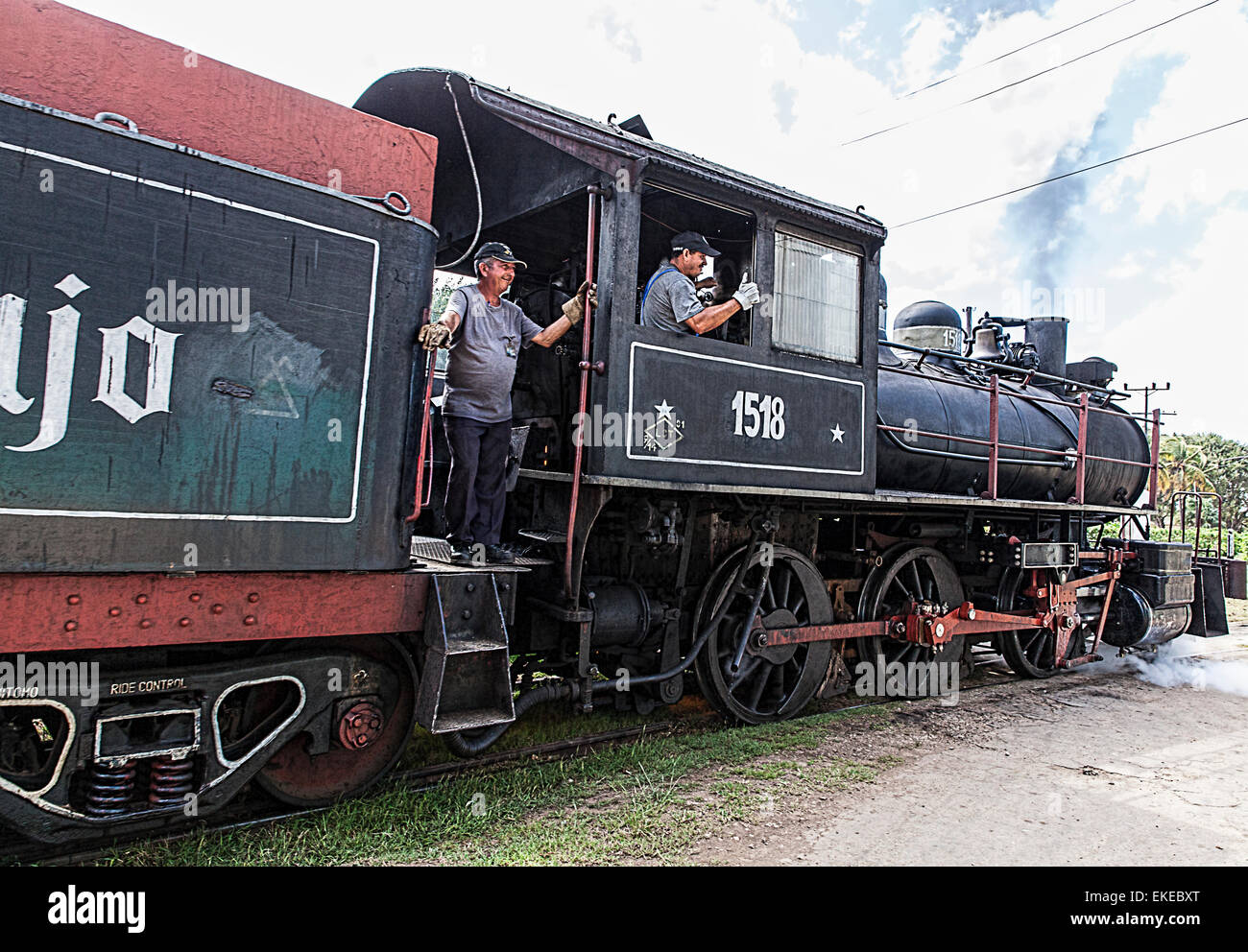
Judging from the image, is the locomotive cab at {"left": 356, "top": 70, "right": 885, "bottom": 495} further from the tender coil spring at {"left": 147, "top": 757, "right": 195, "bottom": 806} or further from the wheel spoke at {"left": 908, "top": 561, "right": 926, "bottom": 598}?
the tender coil spring at {"left": 147, "top": 757, "right": 195, "bottom": 806}

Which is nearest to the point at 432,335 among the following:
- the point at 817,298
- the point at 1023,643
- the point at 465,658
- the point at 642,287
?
the point at 465,658

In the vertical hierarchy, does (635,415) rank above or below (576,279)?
below

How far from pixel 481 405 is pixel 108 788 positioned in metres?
2.13

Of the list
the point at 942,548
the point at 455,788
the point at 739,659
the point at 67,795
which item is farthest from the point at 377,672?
the point at 942,548

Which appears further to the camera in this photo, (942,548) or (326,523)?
(942,548)

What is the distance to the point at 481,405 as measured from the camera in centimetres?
386

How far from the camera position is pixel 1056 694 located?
21.3ft

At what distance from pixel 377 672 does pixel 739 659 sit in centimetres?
229

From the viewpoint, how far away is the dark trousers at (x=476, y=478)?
12.6ft

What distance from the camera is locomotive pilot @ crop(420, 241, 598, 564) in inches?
151

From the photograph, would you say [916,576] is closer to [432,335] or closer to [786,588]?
[786,588]

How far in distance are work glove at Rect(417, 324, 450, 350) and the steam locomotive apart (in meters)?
0.07

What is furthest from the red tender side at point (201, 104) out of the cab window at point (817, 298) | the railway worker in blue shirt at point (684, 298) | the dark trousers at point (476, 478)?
the cab window at point (817, 298)

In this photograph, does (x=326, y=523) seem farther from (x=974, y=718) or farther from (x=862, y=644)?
(x=974, y=718)
